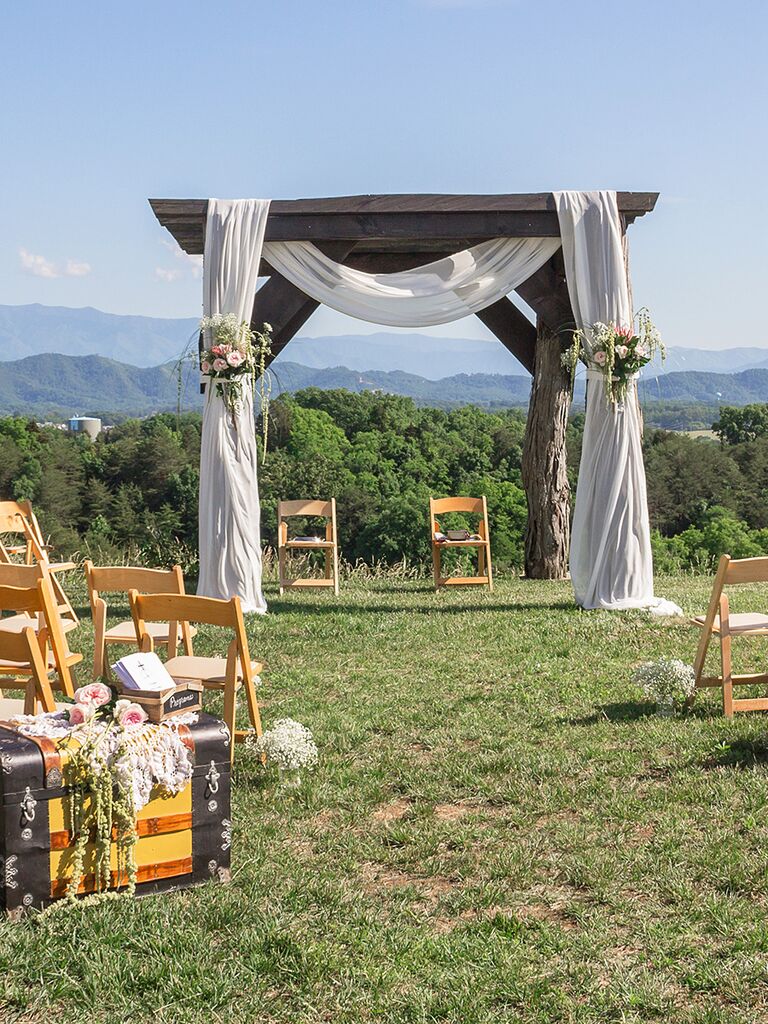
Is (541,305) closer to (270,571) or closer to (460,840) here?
(270,571)

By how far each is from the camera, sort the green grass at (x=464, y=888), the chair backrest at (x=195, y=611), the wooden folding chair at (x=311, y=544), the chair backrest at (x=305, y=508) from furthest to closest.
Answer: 1. the chair backrest at (x=305, y=508)
2. the wooden folding chair at (x=311, y=544)
3. the chair backrest at (x=195, y=611)
4. the green grass at (x=464, y=888)

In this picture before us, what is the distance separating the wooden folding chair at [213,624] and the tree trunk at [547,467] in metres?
6.52

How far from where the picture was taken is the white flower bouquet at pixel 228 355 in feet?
29.1

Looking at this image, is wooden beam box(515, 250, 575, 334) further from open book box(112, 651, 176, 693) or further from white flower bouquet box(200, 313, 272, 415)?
open book box(112, 651, 176, 693)

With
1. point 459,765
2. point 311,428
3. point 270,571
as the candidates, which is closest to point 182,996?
point 459,765

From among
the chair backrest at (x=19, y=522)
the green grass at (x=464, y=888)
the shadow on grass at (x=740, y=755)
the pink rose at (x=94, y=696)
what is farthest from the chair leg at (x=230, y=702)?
the chair backrest at (x=19, y=522)

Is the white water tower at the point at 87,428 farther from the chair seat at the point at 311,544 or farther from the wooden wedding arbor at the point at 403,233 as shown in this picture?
the wooden wedding arbor at the point at 403,233

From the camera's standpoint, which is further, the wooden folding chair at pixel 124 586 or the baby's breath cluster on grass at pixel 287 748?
the wooden folding chair at pixel 124 586

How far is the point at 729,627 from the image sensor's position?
554cm

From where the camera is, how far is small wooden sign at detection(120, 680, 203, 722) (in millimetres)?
3699

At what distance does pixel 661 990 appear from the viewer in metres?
2.95

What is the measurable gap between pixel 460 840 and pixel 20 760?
1.62 meters

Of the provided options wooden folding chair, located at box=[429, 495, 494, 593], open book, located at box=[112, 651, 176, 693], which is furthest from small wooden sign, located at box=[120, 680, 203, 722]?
wooden folding chair, located at box=[429, 495, 494, 593]

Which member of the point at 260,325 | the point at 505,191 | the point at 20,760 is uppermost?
the point at 505,191
